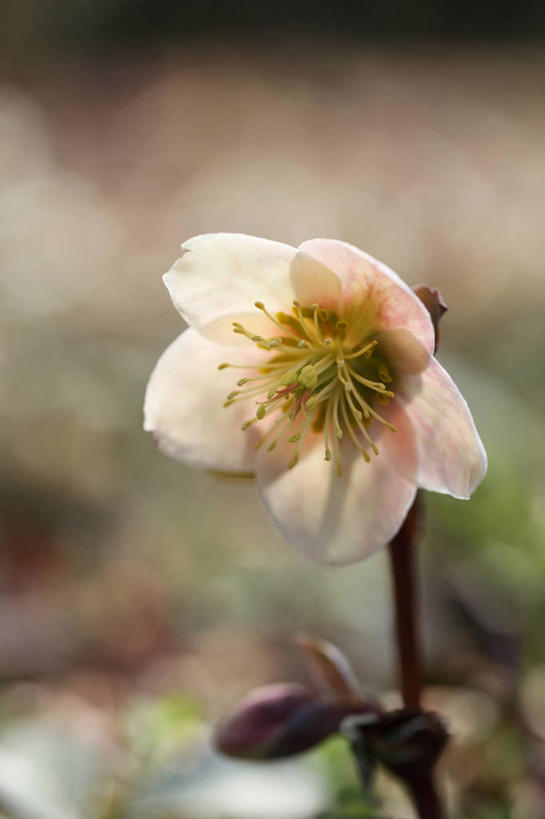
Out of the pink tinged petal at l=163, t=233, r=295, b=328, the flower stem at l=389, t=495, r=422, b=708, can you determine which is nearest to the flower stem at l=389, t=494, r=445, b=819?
the flower stem at l=389, t=495, r=422, b=708

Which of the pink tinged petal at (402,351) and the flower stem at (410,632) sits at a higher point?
the pink tinged petal at (402,351)

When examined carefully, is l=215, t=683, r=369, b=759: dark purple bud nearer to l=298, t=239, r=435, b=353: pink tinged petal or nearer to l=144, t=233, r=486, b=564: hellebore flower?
l=144, t=233, r=486, b=564: hellebore flower

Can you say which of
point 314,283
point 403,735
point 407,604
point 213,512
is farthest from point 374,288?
point 213,512

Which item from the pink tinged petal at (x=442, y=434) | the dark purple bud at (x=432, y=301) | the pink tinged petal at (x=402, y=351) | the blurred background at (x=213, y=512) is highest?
the dark purple bud at (x=432, y=301)

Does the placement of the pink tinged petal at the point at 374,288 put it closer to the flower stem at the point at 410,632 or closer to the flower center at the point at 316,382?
the flower center at the point at 316,382

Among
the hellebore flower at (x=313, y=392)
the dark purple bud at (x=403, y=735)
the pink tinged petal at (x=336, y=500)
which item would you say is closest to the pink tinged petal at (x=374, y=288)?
the hellebore flower at (x=313, y=392)

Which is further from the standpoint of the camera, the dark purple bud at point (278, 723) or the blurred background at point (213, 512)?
the blurred background at point (213, 512)

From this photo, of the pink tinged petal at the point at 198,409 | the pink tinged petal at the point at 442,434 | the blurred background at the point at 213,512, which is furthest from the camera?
the blurred background at the point at 213,512
